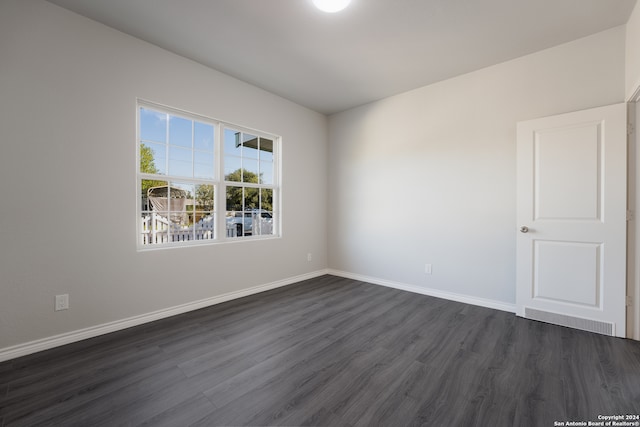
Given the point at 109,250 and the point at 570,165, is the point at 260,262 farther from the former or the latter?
the point at 570,165

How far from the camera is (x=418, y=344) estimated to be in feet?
7.51

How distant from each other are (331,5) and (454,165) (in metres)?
2.31

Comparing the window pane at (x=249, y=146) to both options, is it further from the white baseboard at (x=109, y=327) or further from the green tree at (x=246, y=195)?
the white baseboard at (x=109, y=327)

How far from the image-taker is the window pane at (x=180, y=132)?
302cm

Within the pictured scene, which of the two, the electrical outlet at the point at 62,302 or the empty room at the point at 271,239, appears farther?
the electrical outlet at the point at 62,302

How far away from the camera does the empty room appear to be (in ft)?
5.68

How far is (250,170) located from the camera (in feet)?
12.4

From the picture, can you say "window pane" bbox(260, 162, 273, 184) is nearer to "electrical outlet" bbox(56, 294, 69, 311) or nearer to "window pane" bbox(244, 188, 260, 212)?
"window pane" bbox(244, 188, 260, 212)

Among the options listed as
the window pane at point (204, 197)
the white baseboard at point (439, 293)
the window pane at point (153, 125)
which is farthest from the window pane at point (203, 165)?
the white baseboard at point (439, 293)

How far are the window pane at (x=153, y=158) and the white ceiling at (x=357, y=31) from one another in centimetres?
105

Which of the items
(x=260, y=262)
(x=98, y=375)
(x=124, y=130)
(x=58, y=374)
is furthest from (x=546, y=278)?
(x=124, y=130)

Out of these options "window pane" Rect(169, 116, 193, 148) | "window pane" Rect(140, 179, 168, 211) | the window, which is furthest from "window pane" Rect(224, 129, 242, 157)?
"window pane" Rect(140, 179, 168, 211)

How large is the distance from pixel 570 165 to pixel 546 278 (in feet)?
3.73

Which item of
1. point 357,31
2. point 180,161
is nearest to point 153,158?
point 180,161
